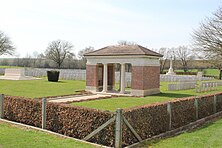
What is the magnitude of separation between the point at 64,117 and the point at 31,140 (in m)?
1.47

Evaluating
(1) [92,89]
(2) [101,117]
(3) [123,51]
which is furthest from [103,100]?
(2) [101,117]

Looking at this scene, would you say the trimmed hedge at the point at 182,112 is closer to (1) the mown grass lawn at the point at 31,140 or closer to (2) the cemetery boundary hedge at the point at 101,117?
(2) the cemetery boundary hedge at the point at 101,117

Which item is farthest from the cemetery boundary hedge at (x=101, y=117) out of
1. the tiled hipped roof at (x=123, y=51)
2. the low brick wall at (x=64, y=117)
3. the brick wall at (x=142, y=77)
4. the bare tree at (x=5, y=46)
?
the bare tree at (x=5, y=46)

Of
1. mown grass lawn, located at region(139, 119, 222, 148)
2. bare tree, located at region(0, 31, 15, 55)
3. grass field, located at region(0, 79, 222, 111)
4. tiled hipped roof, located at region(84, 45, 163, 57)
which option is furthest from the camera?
bare tree, located at region(0, 31, 15, 55)

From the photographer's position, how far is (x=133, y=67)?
72.7 ft

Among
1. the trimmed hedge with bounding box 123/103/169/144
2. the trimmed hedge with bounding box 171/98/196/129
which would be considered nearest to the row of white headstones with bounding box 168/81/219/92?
the trimmed hedge with bounding box 171/98/196/129

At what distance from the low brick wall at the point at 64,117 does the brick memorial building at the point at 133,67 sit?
1238 centimetres

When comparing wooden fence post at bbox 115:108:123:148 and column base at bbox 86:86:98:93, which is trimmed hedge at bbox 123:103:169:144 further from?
column base at bbox 86:86:98:93

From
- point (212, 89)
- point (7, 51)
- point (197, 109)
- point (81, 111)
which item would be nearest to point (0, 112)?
point (81, 111)

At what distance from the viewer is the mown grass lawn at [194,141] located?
813 cm

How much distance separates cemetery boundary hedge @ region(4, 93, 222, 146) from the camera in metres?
8.24

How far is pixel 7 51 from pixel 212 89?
50.7 meters

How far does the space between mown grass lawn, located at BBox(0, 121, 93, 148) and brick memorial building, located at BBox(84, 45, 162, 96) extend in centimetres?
1346

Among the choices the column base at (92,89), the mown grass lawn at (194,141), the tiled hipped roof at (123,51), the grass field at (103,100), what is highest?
the tiled hipped roof at (123,51)
